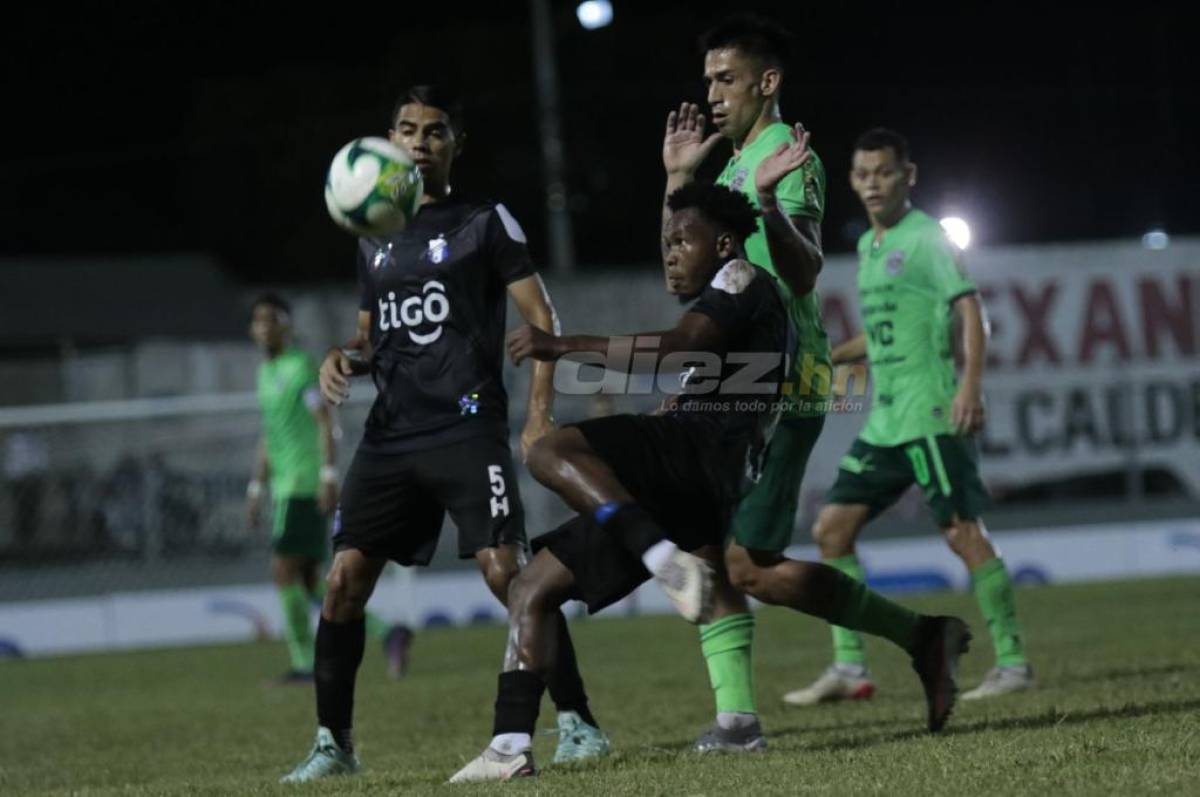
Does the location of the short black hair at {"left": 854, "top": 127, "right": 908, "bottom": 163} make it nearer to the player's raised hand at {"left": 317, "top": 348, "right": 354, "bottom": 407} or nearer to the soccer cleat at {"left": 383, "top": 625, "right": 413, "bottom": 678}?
the player's raised hand at {"left": 317, "top": 348, "right": 354, "bottom": 407}

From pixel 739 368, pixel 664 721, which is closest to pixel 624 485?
pixel 739 368

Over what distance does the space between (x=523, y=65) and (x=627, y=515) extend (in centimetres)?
4769

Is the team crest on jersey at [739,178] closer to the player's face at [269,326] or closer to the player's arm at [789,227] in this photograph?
the player's arm at [789,227]

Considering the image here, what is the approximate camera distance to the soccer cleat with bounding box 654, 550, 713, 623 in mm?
5770

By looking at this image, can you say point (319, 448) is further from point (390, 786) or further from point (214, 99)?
point (214, 99)

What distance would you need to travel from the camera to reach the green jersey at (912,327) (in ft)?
31.2

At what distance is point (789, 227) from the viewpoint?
6680 mm

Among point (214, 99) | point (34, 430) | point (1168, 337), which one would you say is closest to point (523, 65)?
point (214, 99)

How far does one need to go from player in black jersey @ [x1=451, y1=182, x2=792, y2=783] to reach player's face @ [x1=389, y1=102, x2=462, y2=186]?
48.2 inches

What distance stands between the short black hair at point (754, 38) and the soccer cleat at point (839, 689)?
3222mm

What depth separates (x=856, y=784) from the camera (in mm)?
5613

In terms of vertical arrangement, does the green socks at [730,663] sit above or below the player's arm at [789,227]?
below

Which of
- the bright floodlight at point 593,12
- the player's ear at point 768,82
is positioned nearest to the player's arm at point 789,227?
the player's ear at point 768,82

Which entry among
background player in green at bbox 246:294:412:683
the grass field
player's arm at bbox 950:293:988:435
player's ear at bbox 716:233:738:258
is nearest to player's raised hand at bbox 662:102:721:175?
player's ear at bbox 716:233:738:258
